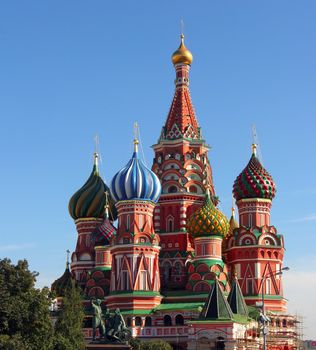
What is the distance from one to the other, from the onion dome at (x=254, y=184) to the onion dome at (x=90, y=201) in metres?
12.2

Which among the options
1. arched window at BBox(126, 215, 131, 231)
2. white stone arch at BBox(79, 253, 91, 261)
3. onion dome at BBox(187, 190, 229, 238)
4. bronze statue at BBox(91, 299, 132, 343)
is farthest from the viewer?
white stone arch at BBox(79, 253, 91, 261)

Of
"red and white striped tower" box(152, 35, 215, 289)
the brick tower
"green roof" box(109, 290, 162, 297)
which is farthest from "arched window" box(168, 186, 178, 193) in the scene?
"green roof" box(109, 290, 162, 297)

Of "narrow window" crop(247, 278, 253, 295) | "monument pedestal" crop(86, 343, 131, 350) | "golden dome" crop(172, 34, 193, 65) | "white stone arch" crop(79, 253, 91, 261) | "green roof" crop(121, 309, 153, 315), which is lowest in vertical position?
"monument pedestal" crop(86, 343, 131, 350)

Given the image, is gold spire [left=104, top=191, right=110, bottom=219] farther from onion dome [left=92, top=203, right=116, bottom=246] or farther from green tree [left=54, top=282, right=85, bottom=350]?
green tree [left=54, top=282, right=85, bottom=350]

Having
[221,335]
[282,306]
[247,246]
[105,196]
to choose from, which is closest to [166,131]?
[105,196]

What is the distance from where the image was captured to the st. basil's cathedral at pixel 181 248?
63219mm

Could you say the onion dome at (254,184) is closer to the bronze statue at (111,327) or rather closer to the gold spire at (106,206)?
the gold spire at (106,206)

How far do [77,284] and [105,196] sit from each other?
8632mm

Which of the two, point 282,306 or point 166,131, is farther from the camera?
point 166,131

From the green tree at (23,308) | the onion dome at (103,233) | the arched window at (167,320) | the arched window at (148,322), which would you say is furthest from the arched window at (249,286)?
the green tree at (23,308)

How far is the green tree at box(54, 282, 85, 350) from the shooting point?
47141 millimetres

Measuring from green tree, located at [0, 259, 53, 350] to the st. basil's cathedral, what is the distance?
53.1ft

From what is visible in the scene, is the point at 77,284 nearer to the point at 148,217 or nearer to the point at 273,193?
the point at 148,217

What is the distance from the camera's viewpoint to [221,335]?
57500 millimetres
